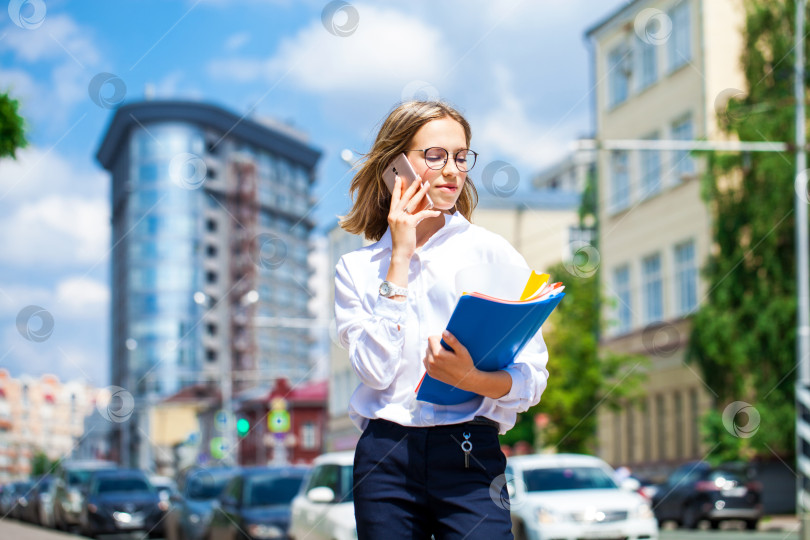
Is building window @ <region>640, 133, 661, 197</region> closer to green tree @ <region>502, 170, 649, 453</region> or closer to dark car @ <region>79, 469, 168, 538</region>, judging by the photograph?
green tree @ <region>502, 170, 649, 453</region>

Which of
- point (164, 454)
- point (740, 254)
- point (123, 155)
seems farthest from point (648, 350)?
point (123, 155)

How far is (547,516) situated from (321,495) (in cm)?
317

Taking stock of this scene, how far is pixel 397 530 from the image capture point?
3072 millimetres

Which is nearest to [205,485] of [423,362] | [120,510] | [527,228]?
[120,510]

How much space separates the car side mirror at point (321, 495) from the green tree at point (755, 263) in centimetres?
1928

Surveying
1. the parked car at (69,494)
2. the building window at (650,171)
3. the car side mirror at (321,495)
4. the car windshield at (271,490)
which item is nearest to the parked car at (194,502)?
the car windshield at (271,490)

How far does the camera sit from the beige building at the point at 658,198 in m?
36.7

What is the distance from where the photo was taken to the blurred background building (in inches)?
4663

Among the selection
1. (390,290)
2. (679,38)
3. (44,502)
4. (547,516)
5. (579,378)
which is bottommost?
(44,502)

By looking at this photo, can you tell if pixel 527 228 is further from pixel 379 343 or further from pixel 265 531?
pixel 379 343

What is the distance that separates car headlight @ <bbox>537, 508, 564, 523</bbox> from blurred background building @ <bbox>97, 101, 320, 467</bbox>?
9859cm

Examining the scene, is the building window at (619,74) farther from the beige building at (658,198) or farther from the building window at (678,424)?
the building window at (678,424)

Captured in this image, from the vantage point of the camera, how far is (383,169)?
3445mm

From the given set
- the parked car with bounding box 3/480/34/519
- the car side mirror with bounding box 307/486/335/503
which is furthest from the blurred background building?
the car side mirror with bounding box 307/486/335/503
